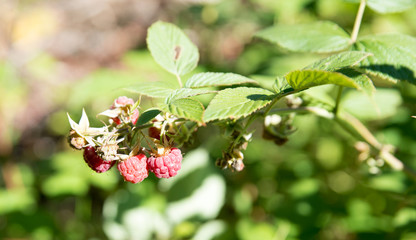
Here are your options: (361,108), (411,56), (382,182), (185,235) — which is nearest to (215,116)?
(411,56)

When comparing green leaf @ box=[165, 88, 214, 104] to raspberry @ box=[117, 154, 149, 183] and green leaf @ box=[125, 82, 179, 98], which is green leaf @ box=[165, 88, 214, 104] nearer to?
green leaf @ box=[125, 82, 179, 98]

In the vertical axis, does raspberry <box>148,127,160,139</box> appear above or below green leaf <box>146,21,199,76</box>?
below

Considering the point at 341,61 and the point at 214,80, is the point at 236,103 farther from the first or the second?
the point at 341,61

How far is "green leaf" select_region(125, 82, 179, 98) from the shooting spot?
1175 millimetres

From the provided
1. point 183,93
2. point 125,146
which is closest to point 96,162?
point 125,146

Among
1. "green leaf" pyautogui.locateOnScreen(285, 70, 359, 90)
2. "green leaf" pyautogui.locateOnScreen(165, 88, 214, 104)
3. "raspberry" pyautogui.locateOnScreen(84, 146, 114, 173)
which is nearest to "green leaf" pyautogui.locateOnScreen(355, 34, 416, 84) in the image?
"green leaf" pyautogui.locateOnScreen(285, 70, 359, 90)

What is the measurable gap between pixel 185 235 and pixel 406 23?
2.23m

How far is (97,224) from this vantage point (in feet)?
10.7

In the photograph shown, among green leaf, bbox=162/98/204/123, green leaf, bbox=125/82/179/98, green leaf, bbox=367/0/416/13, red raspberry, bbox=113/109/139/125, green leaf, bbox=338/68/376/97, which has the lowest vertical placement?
red raspberry, bbox=113/109/139/125

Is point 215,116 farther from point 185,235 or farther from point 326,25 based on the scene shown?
point 185,235

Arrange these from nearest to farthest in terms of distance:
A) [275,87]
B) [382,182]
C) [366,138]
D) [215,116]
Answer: [215,116] < [275,87] < [366,138] < [382,182]

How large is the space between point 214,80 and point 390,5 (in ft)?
3.06

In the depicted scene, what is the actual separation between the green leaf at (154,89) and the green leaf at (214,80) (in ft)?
0.21

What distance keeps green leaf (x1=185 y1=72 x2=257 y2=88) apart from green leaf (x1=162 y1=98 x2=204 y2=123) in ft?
0.37
